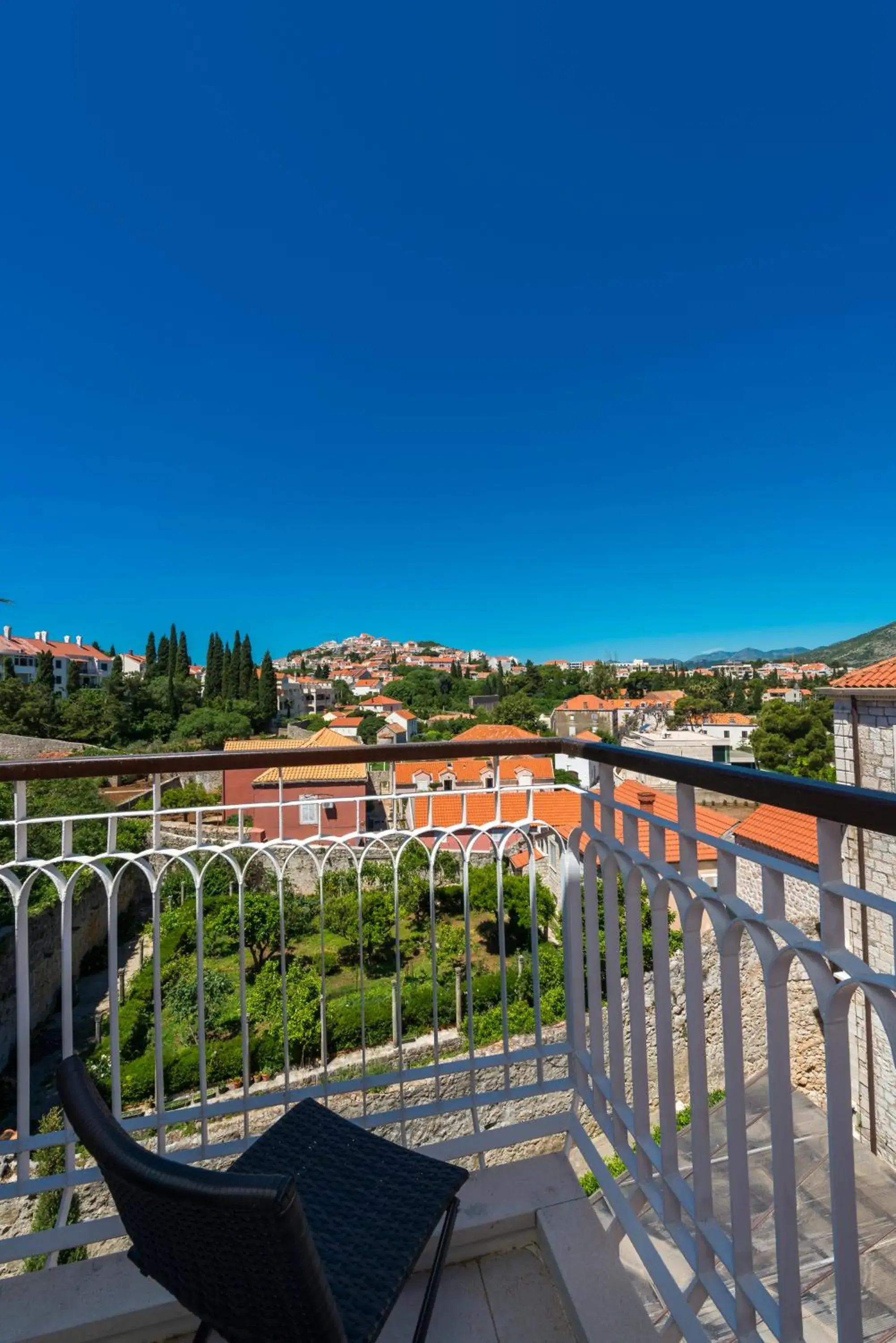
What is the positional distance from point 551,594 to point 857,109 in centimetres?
4611

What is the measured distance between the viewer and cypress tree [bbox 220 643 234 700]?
4206 cm


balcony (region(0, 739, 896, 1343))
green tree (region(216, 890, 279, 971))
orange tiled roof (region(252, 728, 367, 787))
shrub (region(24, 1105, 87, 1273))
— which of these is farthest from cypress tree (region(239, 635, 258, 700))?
balcony (region(0, 739, 896, 1343))

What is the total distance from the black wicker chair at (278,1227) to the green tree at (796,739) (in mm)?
20552

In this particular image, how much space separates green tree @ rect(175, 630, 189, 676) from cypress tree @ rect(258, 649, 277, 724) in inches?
249

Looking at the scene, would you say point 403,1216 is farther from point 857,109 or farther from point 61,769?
point 857,109

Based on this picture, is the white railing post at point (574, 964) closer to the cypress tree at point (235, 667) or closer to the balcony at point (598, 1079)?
the balcony at point (598, 1079)

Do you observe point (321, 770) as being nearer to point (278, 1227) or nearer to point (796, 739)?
point (278, 1227)

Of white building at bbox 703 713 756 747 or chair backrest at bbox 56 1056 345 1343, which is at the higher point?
chair backrest at bbox 56 1056 345 1343

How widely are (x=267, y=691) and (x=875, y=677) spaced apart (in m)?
40.4

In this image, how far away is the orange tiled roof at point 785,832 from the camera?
0.83 m

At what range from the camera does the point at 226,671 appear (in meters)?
42.3

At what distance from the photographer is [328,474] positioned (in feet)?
129

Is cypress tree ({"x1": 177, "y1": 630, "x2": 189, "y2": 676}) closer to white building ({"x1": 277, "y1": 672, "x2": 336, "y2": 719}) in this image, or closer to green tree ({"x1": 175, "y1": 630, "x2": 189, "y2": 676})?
green tree ({"x1": 175, "y1": 630, "x2": 189, "y2": 676})

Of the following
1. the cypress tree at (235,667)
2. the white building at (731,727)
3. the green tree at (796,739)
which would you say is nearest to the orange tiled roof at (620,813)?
the green tree at (796,739)
